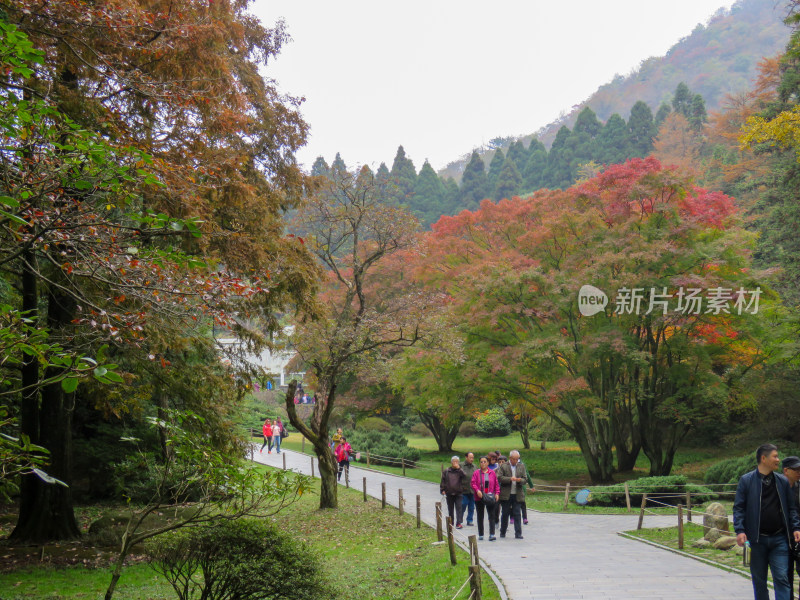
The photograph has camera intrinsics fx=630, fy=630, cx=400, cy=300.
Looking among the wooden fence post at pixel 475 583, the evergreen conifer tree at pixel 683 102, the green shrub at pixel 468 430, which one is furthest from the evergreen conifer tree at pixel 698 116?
the wooden fence post at pixel 475 583

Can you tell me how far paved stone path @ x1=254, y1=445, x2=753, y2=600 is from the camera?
752 cm

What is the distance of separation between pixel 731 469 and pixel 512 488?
11.0m

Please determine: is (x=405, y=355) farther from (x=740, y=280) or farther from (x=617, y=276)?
(x=740, y=280)

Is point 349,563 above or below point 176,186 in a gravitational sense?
below

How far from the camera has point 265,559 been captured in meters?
6.38

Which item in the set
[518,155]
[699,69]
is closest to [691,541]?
[518,155]

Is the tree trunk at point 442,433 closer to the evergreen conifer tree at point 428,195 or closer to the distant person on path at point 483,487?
the distant person on path at point 483,487

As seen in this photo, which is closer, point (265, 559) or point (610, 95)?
point (265, 559)

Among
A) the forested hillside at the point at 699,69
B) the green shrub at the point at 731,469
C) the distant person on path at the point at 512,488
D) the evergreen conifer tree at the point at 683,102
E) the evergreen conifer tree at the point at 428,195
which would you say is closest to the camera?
the distant person on path at the point at 512,488

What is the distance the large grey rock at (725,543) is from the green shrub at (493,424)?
3381 cm

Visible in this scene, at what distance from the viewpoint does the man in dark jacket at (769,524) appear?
5879 mm

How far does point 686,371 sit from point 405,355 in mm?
9446

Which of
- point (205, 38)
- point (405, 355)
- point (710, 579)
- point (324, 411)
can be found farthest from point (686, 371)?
point (205, 38)

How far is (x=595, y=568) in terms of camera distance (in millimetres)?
8984
